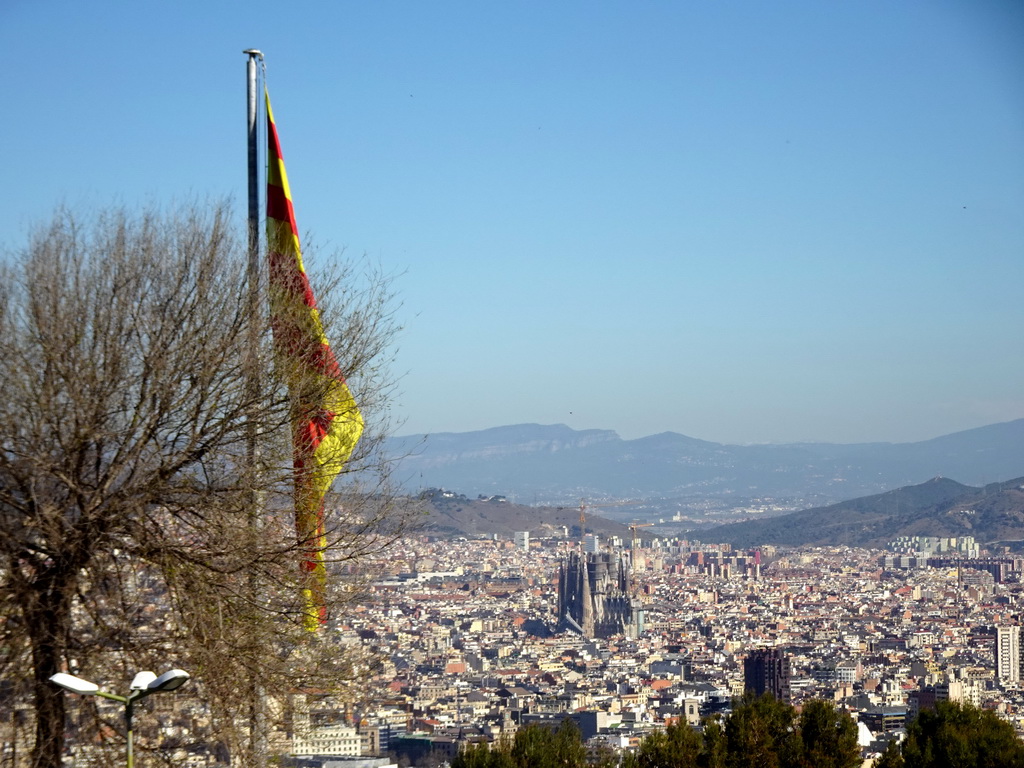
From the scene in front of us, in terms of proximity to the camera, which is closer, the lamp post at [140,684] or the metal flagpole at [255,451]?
the lamp post at [140,684]

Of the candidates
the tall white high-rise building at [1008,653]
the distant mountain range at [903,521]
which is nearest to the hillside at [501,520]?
the distant mountain range at [903,521]

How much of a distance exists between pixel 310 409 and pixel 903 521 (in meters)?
148

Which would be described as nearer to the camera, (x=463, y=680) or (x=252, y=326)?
(x=252, y=326)

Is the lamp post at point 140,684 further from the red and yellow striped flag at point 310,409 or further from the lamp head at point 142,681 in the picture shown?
the red and yellow striped flag at point 310,409

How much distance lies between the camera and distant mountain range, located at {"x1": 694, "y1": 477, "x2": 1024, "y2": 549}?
139 m

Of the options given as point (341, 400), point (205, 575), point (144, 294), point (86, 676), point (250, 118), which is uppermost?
point (250, 118)

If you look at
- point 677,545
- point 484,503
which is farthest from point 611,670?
point 677,545

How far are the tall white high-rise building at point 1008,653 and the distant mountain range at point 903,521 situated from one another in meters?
70.6

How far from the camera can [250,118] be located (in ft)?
25.5

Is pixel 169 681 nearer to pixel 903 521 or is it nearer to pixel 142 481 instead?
pixel 142 481

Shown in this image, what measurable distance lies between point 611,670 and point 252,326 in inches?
2276

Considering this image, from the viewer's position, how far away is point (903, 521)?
149 meters

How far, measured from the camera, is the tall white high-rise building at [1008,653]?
56781mm

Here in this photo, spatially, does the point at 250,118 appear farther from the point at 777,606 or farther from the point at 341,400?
the point at 777,606
